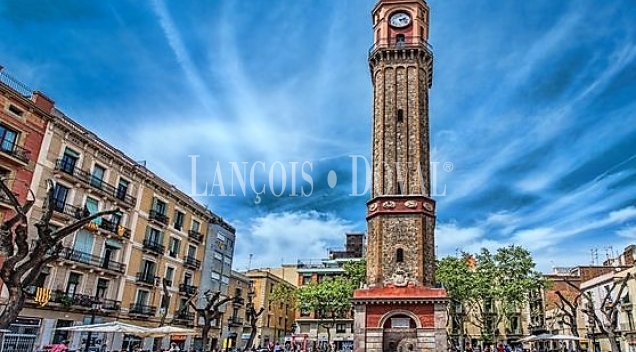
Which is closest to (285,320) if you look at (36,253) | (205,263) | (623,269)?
(205,263)

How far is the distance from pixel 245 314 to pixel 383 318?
28.4 m

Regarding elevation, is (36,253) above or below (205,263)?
below

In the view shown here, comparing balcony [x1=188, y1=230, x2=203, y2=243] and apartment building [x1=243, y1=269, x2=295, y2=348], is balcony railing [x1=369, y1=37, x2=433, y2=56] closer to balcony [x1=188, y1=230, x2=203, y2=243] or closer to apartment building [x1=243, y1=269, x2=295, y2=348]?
balcony [x1=188, y1=230, x2=203, y2=243]

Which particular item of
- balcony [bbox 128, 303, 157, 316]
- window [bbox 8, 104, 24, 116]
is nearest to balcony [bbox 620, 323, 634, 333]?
balcony [bbox 128, 303, 157, 316]

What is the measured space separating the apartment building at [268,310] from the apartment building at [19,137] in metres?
33.1

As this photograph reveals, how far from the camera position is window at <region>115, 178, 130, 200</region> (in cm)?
3375

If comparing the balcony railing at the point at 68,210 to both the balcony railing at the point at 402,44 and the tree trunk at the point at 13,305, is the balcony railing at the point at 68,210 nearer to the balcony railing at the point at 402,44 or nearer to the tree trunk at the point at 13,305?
the tree trunk at the point at 13,305

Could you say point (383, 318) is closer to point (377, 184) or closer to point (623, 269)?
point (377, 184)

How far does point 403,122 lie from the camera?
35156 mm

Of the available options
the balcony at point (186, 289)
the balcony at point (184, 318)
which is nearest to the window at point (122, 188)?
the balcony at point (186, 289)

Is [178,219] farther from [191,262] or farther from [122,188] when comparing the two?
[122,188]

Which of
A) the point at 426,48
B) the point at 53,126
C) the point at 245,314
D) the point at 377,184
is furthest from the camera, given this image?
the point at 245,314

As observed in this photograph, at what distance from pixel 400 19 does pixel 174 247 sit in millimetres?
26206

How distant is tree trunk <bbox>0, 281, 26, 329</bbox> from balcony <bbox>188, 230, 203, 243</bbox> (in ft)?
100
